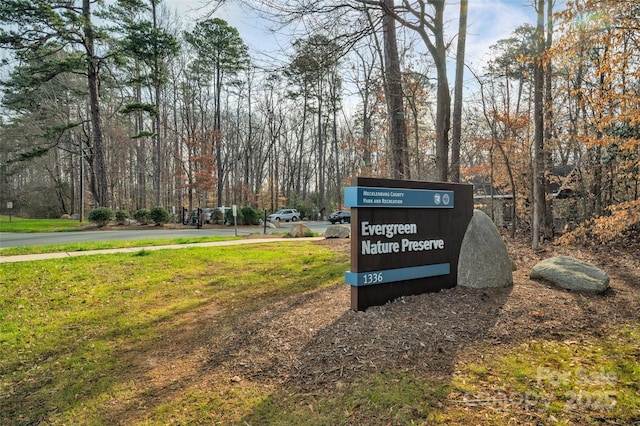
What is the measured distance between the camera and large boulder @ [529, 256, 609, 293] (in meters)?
5.15

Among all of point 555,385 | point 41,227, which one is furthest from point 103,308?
point 41,227

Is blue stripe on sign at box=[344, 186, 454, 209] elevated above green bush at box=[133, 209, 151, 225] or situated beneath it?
elevated above

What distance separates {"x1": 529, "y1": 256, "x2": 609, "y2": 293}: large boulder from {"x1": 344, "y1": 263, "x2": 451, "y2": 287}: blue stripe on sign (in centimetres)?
173

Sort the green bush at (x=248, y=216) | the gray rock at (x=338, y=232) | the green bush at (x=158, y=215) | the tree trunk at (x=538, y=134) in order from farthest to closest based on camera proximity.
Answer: the green bush at (x=248, y=216) → the green bush at (x=158, y=215) → the gray rock at (x=338, y=232) → the tree trunk at (x=538, y=134)

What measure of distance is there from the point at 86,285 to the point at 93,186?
27192 mm

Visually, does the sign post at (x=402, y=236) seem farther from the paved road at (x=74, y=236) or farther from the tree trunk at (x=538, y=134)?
the paved road at (x=74, y=236)

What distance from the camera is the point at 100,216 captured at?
19438 mm

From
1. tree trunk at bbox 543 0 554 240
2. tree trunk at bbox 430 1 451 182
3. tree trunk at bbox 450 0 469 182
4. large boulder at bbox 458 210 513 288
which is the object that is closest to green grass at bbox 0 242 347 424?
large boulder at bbox 458 210 513 288

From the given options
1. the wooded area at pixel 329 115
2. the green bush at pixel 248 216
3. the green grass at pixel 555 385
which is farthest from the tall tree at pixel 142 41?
the green grass at pixel 555 385

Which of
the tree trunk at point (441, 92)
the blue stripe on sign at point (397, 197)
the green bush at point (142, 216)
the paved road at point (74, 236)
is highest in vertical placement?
the tree trunk at point (441, 92)

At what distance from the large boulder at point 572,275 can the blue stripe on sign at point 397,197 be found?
1932 mm

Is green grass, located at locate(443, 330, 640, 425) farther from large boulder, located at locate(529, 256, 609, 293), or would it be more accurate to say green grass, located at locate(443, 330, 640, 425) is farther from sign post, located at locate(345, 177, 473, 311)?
large boulder, located at locate(529, 256, 609, 293)

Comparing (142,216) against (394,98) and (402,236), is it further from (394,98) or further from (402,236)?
(402,236)

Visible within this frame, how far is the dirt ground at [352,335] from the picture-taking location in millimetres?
3029
